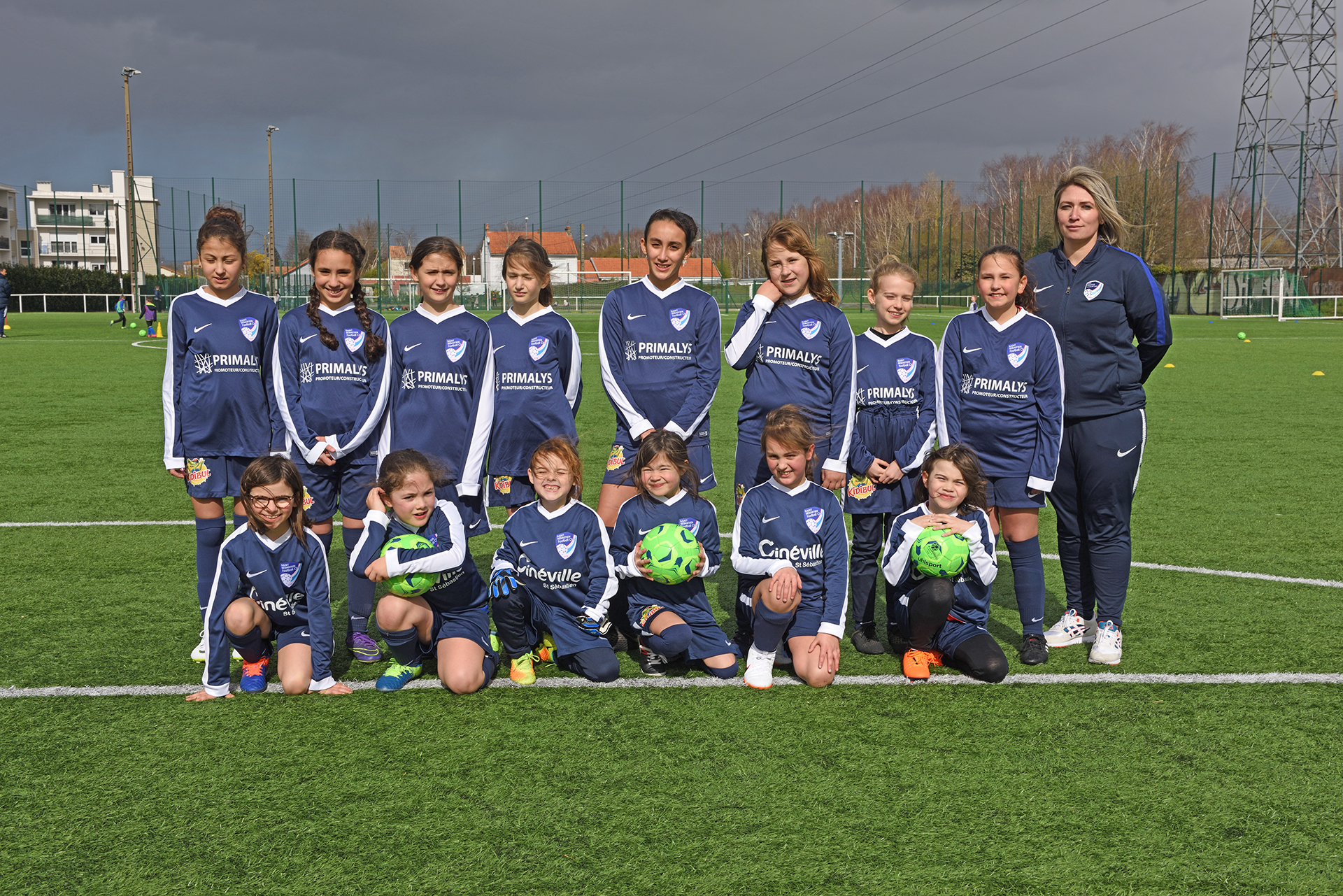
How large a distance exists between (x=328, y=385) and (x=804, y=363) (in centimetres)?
207

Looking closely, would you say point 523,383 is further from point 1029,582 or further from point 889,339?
point 1029,582

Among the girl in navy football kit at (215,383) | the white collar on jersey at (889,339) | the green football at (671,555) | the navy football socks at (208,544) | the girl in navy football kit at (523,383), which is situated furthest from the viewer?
the white collar on jersey at (889,339)

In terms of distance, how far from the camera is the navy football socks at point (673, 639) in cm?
402

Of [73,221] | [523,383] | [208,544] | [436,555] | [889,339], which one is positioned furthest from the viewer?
[73,221]

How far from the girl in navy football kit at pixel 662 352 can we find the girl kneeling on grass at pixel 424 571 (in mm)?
772

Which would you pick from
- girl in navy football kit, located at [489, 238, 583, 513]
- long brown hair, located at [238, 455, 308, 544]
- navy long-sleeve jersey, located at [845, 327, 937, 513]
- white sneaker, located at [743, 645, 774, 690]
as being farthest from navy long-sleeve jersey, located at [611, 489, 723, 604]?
long brown hair, located at [238, 455, 308, 544]

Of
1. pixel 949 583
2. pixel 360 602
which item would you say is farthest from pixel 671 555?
pixel 360 602

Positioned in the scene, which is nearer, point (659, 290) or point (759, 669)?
point (759, 669)

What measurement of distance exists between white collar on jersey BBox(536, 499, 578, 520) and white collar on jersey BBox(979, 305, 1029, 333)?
1.93 meters

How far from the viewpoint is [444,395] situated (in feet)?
14.5

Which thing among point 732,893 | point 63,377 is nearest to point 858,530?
point 732,893

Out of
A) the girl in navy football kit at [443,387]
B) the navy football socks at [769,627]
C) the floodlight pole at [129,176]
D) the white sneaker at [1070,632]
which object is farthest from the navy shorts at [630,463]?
the floodlight pole at [129,176]

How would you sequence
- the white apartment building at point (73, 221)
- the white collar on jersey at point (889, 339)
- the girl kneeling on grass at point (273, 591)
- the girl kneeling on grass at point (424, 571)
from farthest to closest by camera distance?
the white apartment building at point (73, 221), the white collar on jersey at point (889, 339), the girl kneeling on grass at point (424, 571), the girl kneeling on grass at point (273, 591)

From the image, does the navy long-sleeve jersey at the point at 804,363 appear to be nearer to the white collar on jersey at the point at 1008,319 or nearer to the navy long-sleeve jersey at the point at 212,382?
the white collar on jersey at the point at 1008,319
